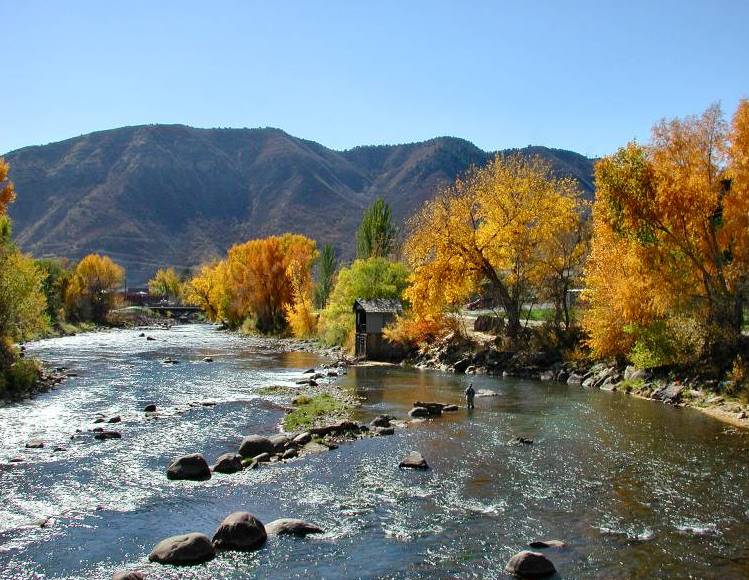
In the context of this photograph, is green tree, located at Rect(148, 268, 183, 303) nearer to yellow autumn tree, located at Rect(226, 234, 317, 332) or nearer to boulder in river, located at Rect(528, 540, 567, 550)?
yellow autumn tree, located at Rect(226, 234, 317, 332)

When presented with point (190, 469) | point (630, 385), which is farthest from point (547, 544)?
point (630, 385)

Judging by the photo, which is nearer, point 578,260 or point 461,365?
point 461,365

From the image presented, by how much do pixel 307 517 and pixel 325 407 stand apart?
43.1 ft

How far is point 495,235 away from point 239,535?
34.1 meters

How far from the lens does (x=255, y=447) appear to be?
20.6 m

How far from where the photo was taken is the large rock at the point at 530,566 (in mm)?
11938

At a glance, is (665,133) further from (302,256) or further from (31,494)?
(302,256)

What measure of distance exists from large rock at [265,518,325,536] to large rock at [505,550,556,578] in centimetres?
414

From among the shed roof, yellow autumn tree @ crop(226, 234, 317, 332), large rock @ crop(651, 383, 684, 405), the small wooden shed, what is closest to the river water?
large rock @ crop(651, 383, 684, 405)

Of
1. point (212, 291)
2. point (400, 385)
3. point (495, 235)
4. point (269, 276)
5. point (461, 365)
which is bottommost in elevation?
point (400, 385)

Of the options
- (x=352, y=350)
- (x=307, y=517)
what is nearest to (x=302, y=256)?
(x=352, y=350)

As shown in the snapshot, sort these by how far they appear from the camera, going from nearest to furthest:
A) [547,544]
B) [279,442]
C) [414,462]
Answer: [547,544] < [414,462] < [279,442]

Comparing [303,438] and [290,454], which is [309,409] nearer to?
[303,438]

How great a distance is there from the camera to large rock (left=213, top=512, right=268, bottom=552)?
13375mm
